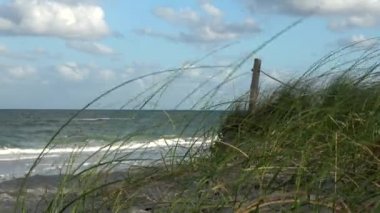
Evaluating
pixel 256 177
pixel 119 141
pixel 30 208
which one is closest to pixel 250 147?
pixel 256 177

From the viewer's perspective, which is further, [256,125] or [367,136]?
[256,125]

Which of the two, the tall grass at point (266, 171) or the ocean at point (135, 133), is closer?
the tall grass at point (266, 171)

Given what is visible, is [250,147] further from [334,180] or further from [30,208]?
[30,208]

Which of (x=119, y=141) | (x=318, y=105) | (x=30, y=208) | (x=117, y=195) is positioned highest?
(x=318, y=105)

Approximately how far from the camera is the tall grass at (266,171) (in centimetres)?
214

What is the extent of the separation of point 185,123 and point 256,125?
0.33 m

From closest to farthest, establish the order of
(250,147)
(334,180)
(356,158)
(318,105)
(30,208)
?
(334,180) → (356,158) → (250,147) → (318,105) → (30,208)

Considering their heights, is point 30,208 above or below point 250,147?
below

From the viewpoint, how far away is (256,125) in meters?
3.05

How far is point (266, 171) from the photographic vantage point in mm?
2281

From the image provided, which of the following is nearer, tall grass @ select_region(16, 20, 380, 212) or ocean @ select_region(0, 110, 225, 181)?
tall grass @ select_region(16, 20, 380, 212)

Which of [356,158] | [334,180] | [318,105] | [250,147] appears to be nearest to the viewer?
[334,180]

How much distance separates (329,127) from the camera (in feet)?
8.93

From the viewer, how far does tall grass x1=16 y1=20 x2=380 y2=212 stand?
7.04 ft
